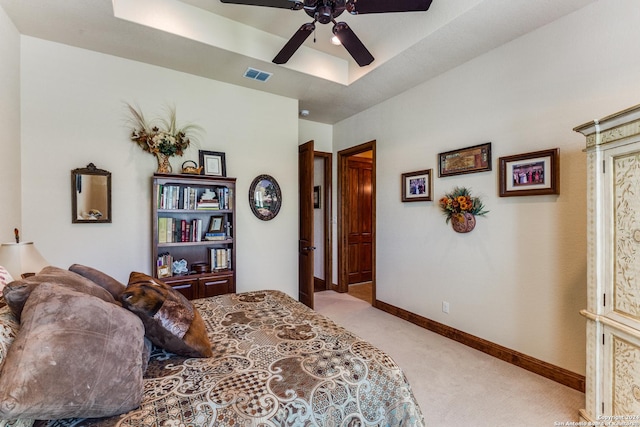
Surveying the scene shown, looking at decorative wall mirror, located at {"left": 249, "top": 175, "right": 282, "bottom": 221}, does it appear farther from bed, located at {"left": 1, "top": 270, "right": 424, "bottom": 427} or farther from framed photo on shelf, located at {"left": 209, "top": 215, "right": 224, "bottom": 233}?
bed, located at {"left": 1, "top": 270, "right": 424, "bottom": 427}

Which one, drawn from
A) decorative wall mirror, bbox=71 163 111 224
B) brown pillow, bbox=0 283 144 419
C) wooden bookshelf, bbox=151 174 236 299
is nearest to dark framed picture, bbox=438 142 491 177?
wooden bookshelf, bbox=151 174 236 299

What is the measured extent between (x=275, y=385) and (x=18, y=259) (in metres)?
1.81

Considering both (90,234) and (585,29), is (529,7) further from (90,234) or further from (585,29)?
(90,234)

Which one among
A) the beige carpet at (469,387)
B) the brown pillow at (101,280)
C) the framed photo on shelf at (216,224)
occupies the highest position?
the framed photo on shelf at (216,224)

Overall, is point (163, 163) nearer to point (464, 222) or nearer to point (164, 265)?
point (164, 265)

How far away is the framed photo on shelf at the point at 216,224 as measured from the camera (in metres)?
3.27

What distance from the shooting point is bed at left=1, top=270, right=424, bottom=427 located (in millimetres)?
1021

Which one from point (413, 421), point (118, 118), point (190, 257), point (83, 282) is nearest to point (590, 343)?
point (413, 421)

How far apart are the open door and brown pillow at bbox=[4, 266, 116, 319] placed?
2.54 meters

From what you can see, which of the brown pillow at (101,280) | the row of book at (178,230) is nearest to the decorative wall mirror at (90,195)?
the row of book at (178,230)

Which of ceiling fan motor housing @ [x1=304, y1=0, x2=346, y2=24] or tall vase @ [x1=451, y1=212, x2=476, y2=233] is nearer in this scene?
ceiling fan motor housing @ [x1=304, y1=0, x2=346, y2=24]

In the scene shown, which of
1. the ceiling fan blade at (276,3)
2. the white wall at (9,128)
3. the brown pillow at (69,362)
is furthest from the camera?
the white wall at (9,128)

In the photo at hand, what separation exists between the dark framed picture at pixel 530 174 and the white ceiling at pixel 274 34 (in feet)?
3.46

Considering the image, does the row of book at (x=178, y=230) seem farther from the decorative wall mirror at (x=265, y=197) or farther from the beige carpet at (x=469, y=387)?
the beige carpet at (x=469, y=387)
